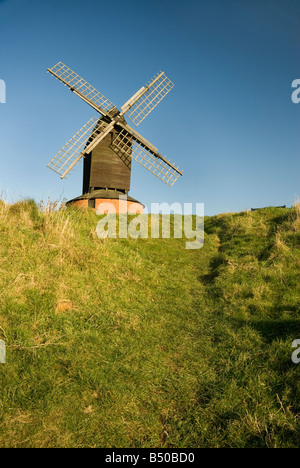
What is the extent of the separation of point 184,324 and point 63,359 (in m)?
2.78

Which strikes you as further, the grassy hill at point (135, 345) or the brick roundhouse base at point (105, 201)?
the brick roundhouse base at point (105, 201)

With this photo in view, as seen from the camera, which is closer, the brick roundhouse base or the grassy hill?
the grassy hill

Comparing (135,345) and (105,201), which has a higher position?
(105,201)

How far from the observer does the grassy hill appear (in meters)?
3.45

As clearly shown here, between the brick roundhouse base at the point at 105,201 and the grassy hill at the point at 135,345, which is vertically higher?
the brick roundhouse base at the point at 105,201

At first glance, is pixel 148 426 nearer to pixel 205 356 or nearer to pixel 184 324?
pixel 205 356

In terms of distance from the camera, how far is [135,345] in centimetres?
522

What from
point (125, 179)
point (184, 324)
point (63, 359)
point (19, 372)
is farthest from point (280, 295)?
point (125, 179)

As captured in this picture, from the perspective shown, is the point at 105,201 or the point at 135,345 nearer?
the point at 135,345

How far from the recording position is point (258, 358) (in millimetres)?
4758

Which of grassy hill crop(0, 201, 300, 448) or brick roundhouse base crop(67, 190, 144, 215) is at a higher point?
brick roundhouse base crop(67, 190, 144, 215)

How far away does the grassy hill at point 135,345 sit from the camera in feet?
11.3
